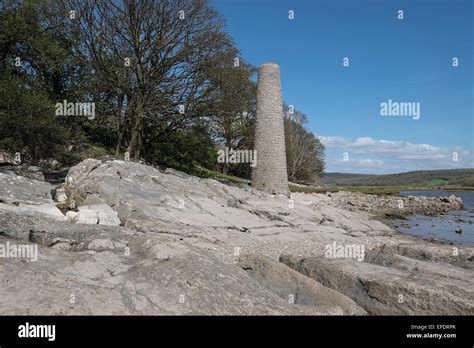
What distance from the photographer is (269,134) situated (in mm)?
27875

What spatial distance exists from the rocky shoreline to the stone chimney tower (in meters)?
14.4

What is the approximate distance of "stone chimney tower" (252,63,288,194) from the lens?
2772 cm

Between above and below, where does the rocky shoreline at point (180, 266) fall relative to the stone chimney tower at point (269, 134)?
below

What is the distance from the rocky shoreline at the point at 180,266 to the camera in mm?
5062

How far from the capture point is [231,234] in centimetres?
1191

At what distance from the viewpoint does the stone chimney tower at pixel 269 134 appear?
2772cm

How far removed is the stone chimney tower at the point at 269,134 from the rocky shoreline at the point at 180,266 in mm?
14397

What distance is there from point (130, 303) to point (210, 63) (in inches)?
847
